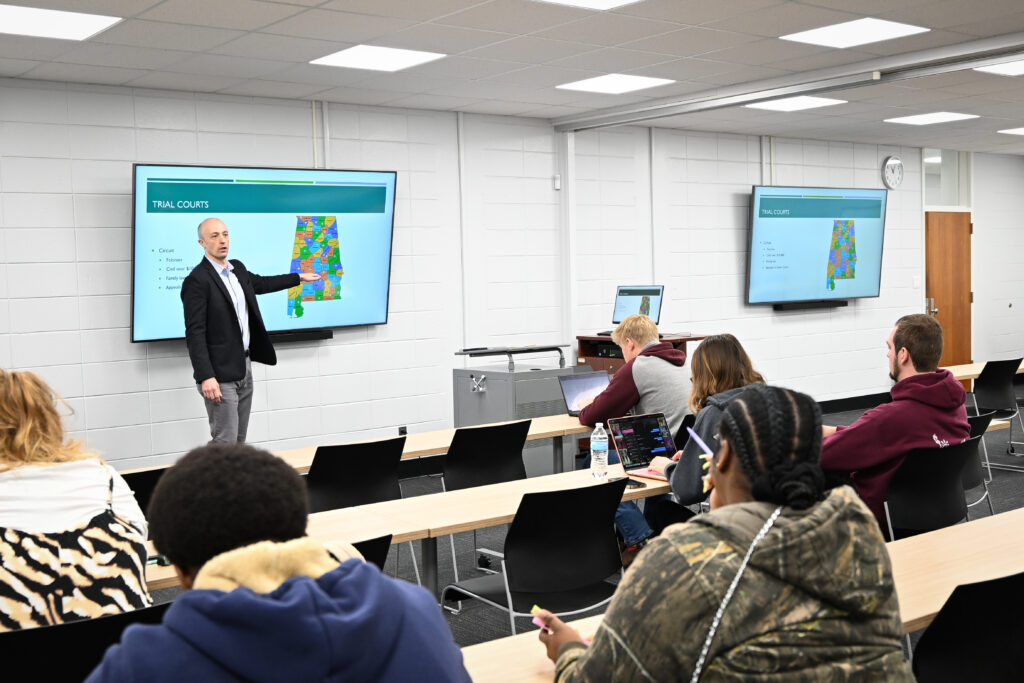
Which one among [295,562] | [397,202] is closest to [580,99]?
[397,202]

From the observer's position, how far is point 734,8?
4.93 m

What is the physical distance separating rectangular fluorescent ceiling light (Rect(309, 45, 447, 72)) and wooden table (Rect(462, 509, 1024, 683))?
397 centimetres

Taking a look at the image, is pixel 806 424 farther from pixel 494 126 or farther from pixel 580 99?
pixel 494 126

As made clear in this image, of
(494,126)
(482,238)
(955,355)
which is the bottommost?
(955,355)

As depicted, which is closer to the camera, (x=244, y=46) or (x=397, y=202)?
(x=244, y=46)

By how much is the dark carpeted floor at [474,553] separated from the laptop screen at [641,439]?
63 cm

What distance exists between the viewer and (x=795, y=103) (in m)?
7.94

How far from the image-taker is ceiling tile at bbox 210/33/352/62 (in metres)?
5.25

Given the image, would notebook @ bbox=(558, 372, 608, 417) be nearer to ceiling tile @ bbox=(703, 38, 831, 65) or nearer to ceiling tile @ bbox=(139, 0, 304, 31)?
ceiling tile @ bbox=(703, 38, 831, 65)

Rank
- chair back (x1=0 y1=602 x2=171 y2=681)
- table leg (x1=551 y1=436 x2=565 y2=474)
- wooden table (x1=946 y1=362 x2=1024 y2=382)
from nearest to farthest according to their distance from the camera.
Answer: chair back (x1=0 y1=602 x2=171 y2=681)
table leg (x1=551 y1=436 x2=565 y2=474)
wooden table (x1=946 y1=362 x2=1024 y2=382)

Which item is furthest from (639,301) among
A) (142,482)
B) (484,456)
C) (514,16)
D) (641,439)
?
(142,482)

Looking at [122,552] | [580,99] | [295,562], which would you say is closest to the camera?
[295,562]

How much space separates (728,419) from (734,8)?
12.7 ft

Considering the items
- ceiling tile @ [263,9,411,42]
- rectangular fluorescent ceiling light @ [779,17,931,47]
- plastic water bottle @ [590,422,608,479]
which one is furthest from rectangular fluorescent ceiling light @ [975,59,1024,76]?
plastic water bottle @ [590,422,608,479]
